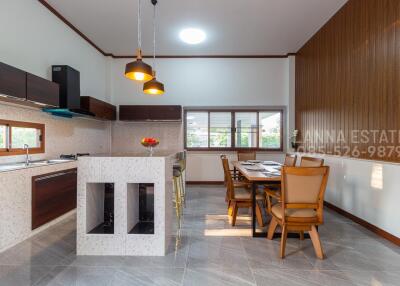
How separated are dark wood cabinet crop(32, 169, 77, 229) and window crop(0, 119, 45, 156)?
0.59 m

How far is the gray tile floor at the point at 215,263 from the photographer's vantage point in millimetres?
2045

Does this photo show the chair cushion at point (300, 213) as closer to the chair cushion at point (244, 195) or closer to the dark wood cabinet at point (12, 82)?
the chair cushion at point (244, 195)

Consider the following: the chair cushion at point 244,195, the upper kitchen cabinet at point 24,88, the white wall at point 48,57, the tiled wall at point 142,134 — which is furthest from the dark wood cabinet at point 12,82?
the tiled wall at point 142,134

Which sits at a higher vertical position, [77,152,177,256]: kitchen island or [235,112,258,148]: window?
[235,112,258,148]: window

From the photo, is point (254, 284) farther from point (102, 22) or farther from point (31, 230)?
point (102, 22)

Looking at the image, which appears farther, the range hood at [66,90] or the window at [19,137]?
the range hood at [66,90]

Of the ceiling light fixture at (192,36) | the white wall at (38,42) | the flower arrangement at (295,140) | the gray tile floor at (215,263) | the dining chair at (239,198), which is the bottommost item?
the gray tile floor at (215,263)

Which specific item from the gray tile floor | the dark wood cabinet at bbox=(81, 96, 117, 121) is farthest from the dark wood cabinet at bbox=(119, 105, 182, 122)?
the gray tile floor

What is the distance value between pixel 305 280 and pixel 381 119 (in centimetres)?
235

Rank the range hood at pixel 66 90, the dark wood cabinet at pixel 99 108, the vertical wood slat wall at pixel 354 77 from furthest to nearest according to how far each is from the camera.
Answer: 1. the dark wood cabinet at pixel 99 108
2. the range hood at pixel 66 90
3. the vertical wood slat wall at pixel 354 77

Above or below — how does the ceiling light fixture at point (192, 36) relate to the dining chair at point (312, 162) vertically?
above

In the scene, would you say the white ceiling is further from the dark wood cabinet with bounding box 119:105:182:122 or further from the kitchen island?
the kitchen island

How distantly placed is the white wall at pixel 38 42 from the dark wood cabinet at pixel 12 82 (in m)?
0.65

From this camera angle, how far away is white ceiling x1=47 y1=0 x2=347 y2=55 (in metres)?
3.86
